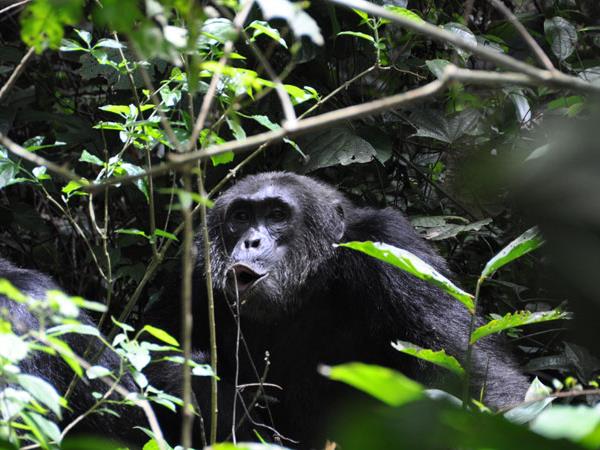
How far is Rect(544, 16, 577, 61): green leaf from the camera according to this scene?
18.1ft

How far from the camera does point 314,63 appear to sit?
5.79 metres

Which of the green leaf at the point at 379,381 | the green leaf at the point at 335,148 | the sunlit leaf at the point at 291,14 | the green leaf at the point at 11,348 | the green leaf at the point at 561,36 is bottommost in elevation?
the green leaf at the point at 335,148

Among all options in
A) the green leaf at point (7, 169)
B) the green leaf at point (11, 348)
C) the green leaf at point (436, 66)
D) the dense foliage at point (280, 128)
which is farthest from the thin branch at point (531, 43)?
the green leaf at point (436, 66)

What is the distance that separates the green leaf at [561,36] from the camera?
552cm

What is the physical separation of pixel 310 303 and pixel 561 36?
2314mm

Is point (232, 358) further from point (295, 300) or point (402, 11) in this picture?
point (402, 11)

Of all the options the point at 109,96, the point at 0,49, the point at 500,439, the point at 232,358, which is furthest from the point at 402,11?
the point at 500,439

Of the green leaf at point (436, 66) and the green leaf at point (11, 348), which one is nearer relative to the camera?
the green leaf at point (11, 348)

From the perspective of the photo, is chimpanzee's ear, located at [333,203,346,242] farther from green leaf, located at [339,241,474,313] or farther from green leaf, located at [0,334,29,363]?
green leaf, located at [0,334,29,363]

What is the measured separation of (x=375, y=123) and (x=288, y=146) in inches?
23.3

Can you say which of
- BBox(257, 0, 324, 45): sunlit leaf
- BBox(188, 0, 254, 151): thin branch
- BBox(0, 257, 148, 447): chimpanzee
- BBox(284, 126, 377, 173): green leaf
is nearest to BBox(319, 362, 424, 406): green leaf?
BBox(188, 0, 254, 151): thin branch

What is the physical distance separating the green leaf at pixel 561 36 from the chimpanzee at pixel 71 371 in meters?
3.25

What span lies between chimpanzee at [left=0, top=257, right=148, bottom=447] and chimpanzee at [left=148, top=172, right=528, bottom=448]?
642 mm

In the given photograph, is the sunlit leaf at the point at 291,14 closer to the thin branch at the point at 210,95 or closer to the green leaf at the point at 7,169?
the thin branch at the point at 210,95
